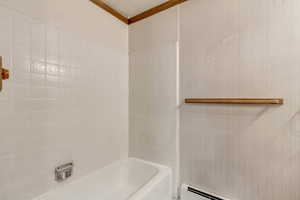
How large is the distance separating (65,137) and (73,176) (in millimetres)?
356

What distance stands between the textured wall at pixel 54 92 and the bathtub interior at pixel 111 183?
0.26 ft

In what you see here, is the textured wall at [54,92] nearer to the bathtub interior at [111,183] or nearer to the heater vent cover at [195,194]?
the bathtub interior at [111,183]

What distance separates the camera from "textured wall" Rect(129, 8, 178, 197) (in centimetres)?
153

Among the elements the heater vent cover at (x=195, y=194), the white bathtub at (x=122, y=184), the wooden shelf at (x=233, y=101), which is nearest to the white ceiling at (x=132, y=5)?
the wooden shelf at (x=233, y=101)

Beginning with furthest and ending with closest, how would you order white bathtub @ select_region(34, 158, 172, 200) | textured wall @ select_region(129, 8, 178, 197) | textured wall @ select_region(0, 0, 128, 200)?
textured wall @ select_region(129, 8, 178, 197) → white bathtub @ select_region(34, 158, 172, 200) → textured wall @ select_region(0, 0, 128, 200)

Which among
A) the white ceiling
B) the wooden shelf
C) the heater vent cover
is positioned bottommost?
the heater vent cover

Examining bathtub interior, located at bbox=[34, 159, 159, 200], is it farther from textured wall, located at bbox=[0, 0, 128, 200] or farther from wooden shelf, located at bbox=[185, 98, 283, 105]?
wooden shelf, located at bbox=[185, 98, 283, 105]

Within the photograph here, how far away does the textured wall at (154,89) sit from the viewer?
153 centimetres

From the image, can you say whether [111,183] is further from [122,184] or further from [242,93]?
[242,93]

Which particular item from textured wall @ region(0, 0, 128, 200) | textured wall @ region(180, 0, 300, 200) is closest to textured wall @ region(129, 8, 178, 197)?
textured wall @ region(180, 0, 300, 200)

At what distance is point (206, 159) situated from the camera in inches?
52.7

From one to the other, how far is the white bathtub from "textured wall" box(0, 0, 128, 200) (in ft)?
0.29

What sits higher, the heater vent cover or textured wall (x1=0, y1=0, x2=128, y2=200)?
textured wall (x1=0, y1=0, x2=128, y2=200)

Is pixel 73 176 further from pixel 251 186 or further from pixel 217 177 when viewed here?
pixel 251 186
